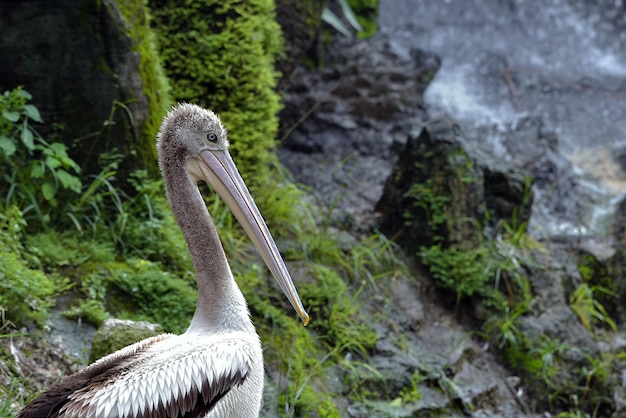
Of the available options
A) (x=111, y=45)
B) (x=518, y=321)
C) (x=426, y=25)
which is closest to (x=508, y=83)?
(x=426, y=25)

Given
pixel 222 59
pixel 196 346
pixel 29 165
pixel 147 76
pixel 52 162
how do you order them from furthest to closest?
1. pixel 222 59
2. pixel 147 76
3. pixel 29 165
4. pixel 52 162
5. pixel 196 346

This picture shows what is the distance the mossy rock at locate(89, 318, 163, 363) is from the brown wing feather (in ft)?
2.14

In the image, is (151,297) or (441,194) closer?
(151,297)

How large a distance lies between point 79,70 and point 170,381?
257 cm

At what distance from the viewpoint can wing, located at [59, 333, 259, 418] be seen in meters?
2.92

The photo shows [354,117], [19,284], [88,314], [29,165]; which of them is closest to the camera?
[19,284]

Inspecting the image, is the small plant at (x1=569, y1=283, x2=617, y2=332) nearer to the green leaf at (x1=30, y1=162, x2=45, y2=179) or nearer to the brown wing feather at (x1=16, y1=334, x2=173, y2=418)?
the green leaf at (x1=30, y1=162, x2=45, y2=179)

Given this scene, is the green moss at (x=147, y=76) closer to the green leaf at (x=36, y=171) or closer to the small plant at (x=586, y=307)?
the green leaf at (x=36, y=171)

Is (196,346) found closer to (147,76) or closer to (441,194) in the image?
(147,76)

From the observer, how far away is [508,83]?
11.3 m

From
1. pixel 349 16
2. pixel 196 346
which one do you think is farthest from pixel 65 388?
pixel 349 16

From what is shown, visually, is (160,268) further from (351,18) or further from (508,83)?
(508,83)

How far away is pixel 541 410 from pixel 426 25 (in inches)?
324

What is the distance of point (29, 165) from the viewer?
15.9ft
